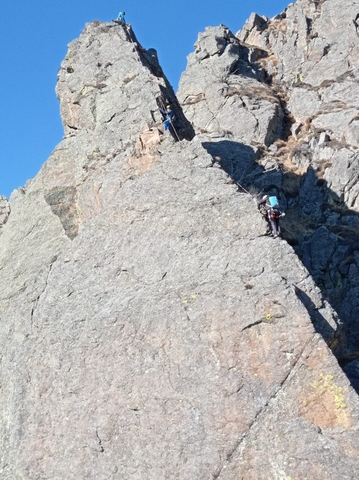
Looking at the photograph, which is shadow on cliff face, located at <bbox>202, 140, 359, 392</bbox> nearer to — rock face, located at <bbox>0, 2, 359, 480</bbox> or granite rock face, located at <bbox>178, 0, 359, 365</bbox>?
granite rock face, located at <bbox>178, 0, 359, 365</bbox>

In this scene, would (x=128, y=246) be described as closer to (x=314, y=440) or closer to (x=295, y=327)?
(x=295, y=327)

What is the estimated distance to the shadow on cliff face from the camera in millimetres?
29906

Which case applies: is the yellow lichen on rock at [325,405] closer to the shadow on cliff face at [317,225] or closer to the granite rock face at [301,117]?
the granite rock face at [301,117]

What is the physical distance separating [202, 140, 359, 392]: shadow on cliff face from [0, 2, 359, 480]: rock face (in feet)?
15.4

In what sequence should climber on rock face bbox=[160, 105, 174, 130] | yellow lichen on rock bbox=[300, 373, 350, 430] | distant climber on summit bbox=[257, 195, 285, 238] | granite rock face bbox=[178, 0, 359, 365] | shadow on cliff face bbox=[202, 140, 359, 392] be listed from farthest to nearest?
granite rock face bbox=[178, 0, 359, 365], shadow on cliff face bbox=[202, 140, 359, 392], climber on rock face bbox=[160, 105, 174, 130], distant climber on summit bbox=[257, 195, 285, 238], yellow lichen on rock bbox=[300, 373, 350, 430]

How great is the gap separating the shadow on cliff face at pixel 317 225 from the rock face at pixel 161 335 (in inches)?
185

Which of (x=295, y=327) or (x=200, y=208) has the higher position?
(x=200, y=208)

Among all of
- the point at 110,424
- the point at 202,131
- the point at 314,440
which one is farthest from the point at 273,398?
the point at 202,131

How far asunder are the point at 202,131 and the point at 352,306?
858 inches

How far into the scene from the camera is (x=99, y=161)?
26.0 metres

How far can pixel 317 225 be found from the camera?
3550 centimetres

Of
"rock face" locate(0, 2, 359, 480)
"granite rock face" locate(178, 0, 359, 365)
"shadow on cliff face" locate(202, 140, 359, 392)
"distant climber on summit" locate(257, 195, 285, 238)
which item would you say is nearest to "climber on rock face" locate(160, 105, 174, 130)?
"rock face" locate(0, 2, 359, 480)

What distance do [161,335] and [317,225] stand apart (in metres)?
20.5

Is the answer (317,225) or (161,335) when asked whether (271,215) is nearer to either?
(161,335)
